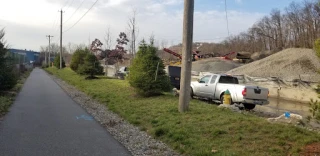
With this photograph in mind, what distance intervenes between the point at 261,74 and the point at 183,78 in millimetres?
25838

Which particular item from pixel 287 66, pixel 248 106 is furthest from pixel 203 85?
pixel 287 66

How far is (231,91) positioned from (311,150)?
9264 millimetres

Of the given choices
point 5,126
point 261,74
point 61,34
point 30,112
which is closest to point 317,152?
point 5,126

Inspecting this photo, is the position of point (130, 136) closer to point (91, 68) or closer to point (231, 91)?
point (231, 91)

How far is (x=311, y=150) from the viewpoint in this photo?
6.26 metres

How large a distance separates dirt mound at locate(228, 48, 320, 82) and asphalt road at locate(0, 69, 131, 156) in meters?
25.9

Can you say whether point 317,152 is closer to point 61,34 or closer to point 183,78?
point 183,78

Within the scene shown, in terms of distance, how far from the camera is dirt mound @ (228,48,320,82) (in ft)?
112

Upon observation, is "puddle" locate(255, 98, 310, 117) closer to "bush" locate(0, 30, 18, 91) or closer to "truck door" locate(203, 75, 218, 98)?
"truck door" locate(203, 75, 218, 98)

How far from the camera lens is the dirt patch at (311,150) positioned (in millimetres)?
6091

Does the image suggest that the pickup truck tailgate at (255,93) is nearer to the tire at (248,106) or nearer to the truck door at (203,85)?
the tire at (248,106)

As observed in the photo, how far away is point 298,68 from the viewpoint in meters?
34.9

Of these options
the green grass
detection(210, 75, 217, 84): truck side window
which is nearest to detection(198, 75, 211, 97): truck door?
detection(210, 75, 217, 84): truck side window

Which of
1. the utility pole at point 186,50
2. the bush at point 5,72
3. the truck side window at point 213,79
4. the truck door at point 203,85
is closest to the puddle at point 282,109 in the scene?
the truck side window at point 213,79
